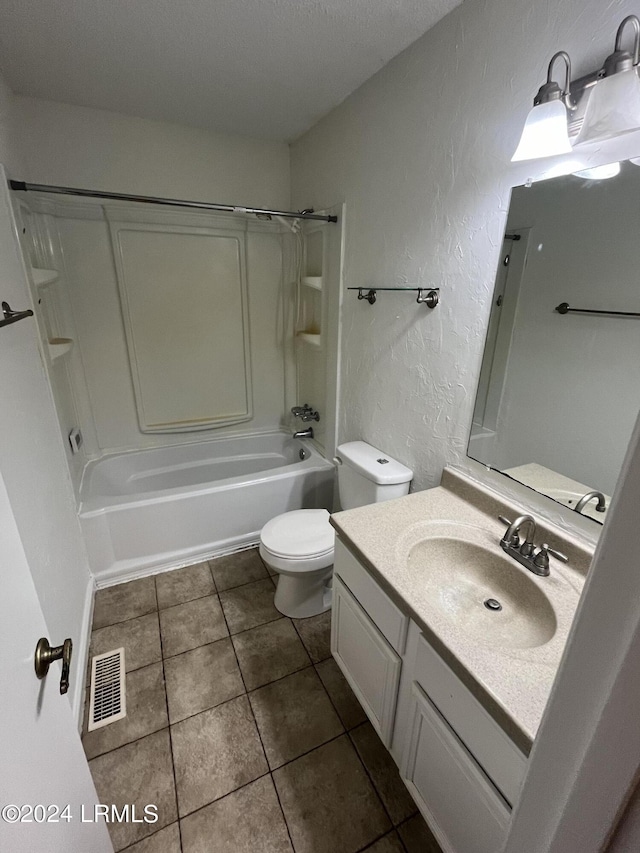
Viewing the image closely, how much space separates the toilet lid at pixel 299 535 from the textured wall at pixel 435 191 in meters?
0.48

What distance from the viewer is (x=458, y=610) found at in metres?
1.08

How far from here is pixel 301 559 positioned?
166cm

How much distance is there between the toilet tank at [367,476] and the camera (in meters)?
1.70

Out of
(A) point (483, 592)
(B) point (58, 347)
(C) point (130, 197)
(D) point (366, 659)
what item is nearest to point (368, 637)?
(D) point (366, 659)

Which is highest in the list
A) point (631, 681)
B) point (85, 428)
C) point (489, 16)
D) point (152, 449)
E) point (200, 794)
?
point (489, 16)

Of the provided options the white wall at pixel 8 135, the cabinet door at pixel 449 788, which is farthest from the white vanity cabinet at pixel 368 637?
the white wall at pixel 8 135

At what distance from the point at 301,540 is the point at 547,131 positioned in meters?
1.63

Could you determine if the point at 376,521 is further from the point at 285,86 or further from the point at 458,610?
the point at 285,86

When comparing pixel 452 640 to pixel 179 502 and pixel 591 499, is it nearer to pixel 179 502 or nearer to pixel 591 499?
pixel 591 499

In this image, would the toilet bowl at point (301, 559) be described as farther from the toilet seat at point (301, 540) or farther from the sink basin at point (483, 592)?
the sink basin at point (483, 592)

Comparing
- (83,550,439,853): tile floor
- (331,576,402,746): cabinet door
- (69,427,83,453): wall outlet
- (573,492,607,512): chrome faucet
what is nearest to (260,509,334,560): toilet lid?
(331,576,402,746): cabinet door

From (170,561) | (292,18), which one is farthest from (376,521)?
(292,18)

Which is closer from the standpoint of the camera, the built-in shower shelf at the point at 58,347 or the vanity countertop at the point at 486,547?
the vanity countertop at the point at 486,547

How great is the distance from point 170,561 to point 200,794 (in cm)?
114
